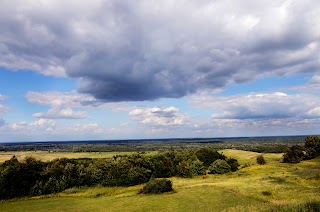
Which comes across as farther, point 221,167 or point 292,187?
point 221,167

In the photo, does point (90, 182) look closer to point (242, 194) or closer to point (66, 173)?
point (66, 173)

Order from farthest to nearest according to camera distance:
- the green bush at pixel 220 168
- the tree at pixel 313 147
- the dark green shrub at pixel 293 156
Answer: the tree at pixel 313 147
the dark green shrub at pixel 293 156
the green bush at pixel 220 168

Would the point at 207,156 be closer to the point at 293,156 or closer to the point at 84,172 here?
the point at 293,156

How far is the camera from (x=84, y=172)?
269 ft

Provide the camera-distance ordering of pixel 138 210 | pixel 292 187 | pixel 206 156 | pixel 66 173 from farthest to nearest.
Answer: pixel 206 156 → pixel 66 173 → pixel 292 187 → pixel 138 210

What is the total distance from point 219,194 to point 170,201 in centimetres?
847

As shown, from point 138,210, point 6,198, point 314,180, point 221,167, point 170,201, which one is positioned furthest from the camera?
point 221,167

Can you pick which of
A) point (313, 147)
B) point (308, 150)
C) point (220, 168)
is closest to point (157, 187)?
point (220, 168)

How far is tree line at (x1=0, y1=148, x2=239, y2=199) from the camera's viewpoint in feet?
229

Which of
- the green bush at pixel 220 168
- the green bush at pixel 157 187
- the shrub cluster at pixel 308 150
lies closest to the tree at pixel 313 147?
the shrub cluster at pixel 308 150

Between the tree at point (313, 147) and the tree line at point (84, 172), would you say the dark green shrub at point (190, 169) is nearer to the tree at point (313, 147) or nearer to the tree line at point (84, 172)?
the tree line at point (84, 172)

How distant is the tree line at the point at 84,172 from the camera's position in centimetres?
6975

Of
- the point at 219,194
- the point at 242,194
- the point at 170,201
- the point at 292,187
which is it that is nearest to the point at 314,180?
the point at 292,187

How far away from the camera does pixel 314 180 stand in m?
57.8
